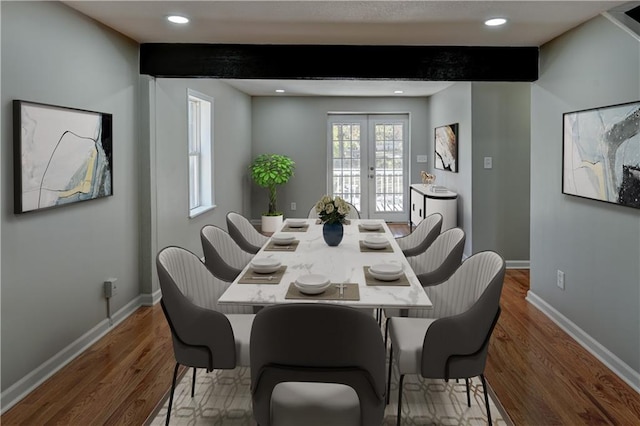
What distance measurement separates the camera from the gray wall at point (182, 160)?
4.38m

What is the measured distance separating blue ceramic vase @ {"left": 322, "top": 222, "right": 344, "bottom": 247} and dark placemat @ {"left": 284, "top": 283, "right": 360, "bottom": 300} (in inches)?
36.4

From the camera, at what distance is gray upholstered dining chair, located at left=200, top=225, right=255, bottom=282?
3119 millimetres

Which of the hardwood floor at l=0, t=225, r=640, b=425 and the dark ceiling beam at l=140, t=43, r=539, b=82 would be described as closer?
the hardwood floor at l=0, t=225, r=640, b=425

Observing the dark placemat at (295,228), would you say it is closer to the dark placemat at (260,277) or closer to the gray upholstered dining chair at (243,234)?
the gray upholstered dining chair at (243,234)

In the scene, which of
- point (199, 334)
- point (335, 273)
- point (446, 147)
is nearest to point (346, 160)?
point (446, 147)

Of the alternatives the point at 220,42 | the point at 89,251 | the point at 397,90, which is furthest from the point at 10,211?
the point at 397,90

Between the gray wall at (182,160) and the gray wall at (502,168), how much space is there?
313cm

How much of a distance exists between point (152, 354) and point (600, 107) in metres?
3.28

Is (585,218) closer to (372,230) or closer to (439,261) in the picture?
(439,261)

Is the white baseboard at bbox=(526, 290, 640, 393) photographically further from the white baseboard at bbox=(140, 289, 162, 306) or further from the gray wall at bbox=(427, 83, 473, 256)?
the white baseboard at bbox=(140, 289, 162, 306)

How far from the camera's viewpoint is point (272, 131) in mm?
8727

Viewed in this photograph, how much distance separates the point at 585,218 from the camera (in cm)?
338

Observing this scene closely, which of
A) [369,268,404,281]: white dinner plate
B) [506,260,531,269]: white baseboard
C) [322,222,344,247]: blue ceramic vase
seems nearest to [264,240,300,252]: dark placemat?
[322,222,344,247]: blue ceramic vase

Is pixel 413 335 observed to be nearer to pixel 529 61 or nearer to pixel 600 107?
pixel 600 107
